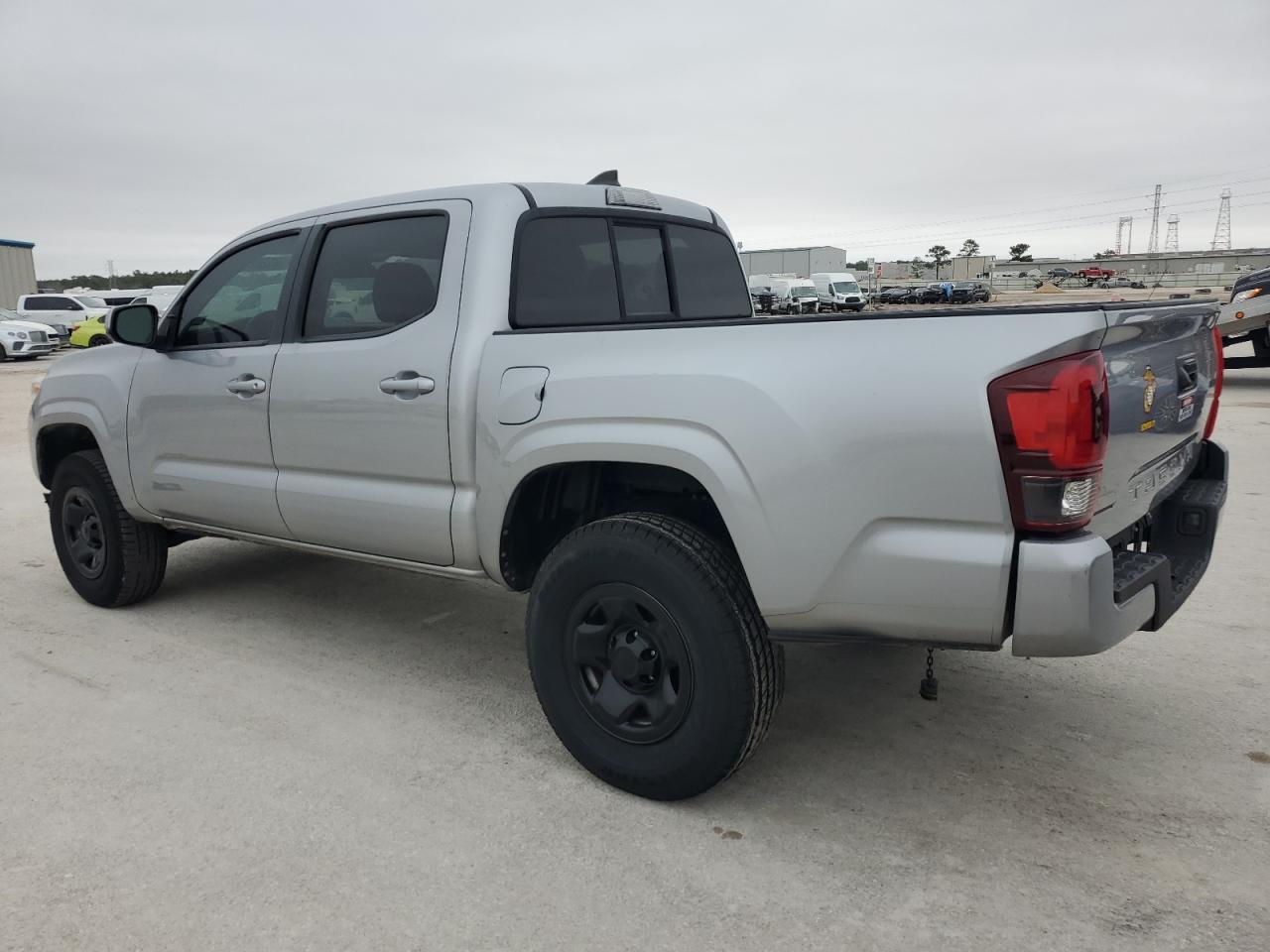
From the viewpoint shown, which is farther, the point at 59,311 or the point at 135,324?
the point at 59,311

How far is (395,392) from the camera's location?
3.49m

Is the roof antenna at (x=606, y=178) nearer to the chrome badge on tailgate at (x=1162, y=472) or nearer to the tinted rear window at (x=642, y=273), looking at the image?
the tinted rear window at (x=642, y=273)

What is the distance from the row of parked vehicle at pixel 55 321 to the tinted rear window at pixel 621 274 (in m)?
20.8

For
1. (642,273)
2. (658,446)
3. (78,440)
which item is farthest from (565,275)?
(78,440)

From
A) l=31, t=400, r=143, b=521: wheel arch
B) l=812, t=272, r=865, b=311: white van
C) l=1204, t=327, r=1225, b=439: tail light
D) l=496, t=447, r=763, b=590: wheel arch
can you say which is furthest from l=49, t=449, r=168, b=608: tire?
l=812, t=272, r=865, b=311: white van

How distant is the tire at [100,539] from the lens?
16.0 feet

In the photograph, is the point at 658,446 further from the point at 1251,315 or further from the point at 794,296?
the point at 794,296

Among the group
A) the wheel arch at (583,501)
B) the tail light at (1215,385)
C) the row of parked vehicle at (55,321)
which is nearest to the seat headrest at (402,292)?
the wheel arch at (583,501)

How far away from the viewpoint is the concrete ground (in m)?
2.44

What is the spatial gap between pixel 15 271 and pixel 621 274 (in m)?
62.5

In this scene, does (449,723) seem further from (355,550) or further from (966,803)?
(966,803)

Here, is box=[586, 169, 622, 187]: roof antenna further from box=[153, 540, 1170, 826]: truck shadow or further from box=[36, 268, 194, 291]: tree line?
box=[36, 268, 194, 291]: tree line

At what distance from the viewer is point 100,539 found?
505 cm

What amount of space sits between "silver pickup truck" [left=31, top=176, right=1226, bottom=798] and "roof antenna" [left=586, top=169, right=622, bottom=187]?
15mm
